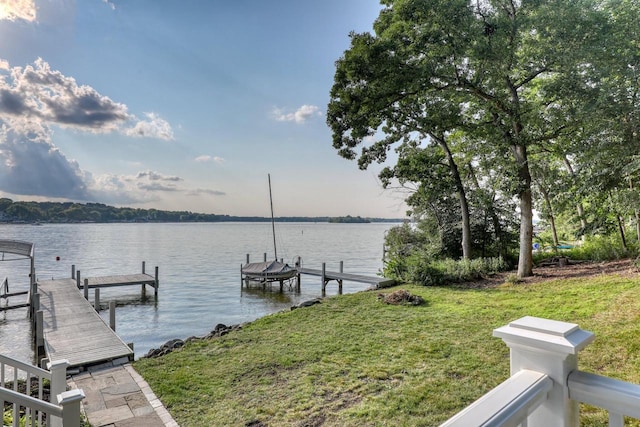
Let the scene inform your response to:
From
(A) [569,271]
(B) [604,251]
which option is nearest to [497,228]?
(B) [604,251]

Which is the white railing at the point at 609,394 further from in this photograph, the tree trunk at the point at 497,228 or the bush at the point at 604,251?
the tree trunk at the point at 497,228

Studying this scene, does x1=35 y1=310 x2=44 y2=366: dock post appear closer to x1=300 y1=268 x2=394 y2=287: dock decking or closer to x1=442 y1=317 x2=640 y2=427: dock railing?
x1=442 y1=317 x2=640 y2=427: dock railing

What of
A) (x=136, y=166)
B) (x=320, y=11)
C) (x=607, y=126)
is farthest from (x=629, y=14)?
(x=136, y=166)

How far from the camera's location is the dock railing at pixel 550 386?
1.18 meters

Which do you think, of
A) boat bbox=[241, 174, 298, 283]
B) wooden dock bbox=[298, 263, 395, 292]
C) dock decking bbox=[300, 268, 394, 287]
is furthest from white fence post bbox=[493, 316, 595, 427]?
boat bbox=[241, 174, 298, 283]

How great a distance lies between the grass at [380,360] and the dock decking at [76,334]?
3.75 ft

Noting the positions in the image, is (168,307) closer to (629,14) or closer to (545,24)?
(545,24)

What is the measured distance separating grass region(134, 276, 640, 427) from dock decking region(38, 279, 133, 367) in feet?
3.75

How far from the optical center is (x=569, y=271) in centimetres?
1041

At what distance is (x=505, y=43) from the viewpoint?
30.0ft

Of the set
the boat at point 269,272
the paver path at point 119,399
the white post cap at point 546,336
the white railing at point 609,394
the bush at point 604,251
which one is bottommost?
the boat at point 269,272

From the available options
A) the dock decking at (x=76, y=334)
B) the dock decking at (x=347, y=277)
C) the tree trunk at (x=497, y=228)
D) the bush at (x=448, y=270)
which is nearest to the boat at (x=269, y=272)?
the dock decking at (x=347, y=277)

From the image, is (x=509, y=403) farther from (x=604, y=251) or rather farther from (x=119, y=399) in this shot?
(x=604, y=251)

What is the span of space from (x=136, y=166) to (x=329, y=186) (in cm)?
1711
